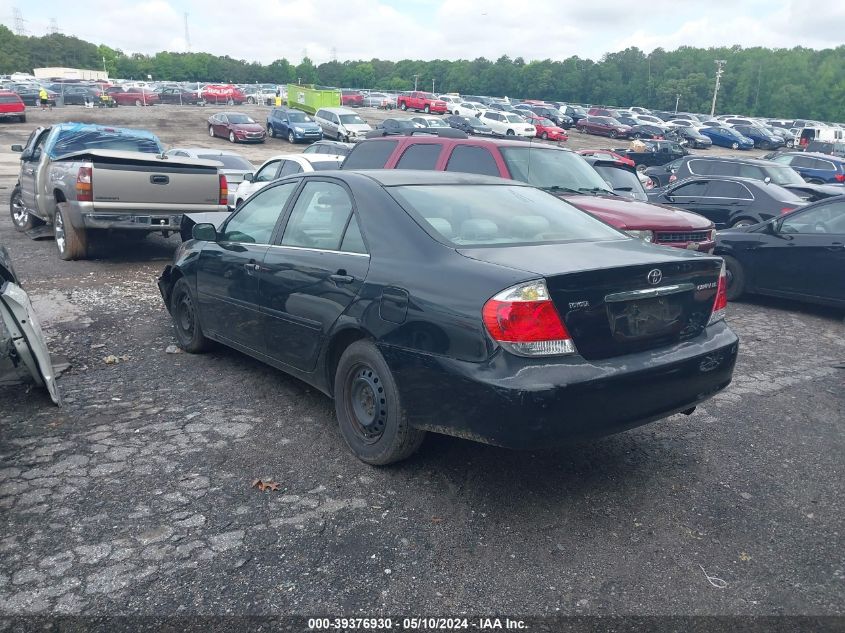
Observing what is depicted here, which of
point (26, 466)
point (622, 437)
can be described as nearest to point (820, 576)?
point (622, 437)

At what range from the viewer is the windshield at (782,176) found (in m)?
14.9

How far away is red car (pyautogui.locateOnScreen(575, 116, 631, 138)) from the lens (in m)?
51.2

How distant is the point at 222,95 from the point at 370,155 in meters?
63.5

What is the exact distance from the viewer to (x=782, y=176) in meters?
15.2

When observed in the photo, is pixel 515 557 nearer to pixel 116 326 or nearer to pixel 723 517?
pixel 723 517

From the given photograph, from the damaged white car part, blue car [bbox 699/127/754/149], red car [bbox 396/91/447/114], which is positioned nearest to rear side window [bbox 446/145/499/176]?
the damaged white car part

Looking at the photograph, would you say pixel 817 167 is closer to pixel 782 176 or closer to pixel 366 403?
pixel 782 176

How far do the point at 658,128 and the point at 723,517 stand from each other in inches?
2002

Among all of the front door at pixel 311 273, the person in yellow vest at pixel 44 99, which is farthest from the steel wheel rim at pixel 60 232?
the person in yellow vest at pixel 44 99

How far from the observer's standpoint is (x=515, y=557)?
333 centimetres

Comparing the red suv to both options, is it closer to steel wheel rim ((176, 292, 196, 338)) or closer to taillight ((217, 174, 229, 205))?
taillight ((217, 174, 229, 205))

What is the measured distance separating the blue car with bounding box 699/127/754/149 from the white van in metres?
25.8

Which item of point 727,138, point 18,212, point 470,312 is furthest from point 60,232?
point 727,138

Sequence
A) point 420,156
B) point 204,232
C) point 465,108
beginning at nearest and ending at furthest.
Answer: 1. point 204,232
2. point 420,156
3. point 465,108
